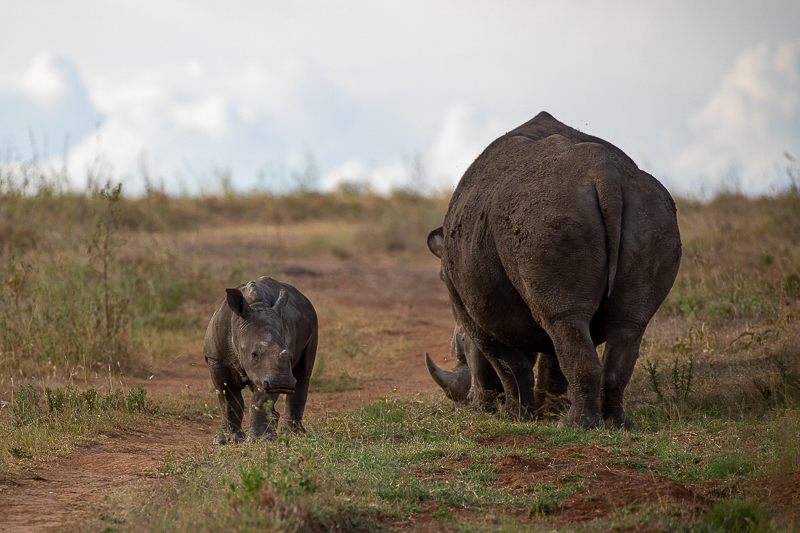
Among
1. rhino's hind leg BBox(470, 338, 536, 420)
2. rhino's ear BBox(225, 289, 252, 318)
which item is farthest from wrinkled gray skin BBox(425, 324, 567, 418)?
rhino's ear BBox(225, 289, 252, 318)

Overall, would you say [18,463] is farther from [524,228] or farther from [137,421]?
[524,228]

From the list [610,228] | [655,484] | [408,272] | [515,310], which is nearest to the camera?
[655,484]

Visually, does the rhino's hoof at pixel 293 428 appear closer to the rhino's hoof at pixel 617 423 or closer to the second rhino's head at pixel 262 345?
the second rhino's head at pixel 262 345

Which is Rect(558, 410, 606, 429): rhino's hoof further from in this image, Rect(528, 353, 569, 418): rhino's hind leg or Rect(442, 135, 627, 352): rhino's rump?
Rect(528, 353, 569, 418): rhino's hind leg

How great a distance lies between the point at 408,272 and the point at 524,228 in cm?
1189

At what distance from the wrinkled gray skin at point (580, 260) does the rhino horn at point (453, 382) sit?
1.19m

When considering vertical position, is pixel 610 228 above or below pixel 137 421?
above

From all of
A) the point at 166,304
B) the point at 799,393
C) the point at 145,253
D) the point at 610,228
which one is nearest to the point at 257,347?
the point at 610,228

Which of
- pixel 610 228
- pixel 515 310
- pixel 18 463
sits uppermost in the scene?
pixel 610 228

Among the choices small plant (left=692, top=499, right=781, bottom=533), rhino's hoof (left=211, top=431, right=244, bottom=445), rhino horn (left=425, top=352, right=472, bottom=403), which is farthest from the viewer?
rhino horn (left=425, top=352, right=472, bottom=403)

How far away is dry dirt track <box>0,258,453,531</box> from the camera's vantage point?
4.14 m

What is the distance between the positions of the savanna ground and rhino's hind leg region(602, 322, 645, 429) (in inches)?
8.9

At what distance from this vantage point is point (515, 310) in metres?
5.78

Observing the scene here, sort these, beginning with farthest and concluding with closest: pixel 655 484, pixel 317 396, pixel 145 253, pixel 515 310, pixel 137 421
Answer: pixel 145 253, pixel 317 396, pixel 137 421, pixel 515 310, pixel 655 484
